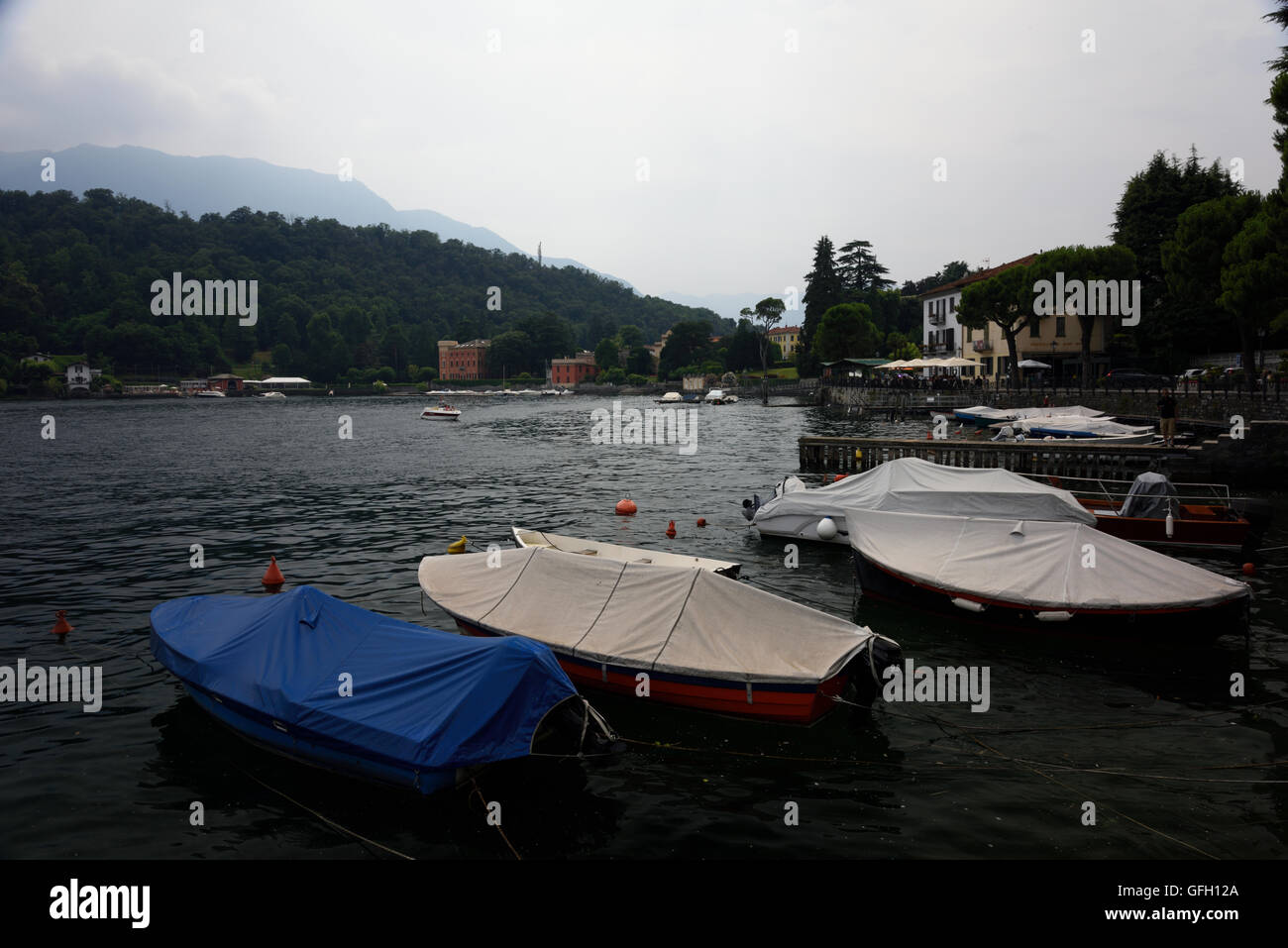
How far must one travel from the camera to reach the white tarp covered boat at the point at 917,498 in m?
22.1

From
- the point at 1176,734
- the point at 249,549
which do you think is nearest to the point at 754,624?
the point at 1176,734

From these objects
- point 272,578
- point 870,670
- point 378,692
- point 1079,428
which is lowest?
point 272,578

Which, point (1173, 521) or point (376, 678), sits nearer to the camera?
point (376, 678)

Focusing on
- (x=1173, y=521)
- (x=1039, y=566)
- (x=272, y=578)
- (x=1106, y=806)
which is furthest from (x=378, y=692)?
A: (x=1173, y=521)

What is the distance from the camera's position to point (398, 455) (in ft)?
201

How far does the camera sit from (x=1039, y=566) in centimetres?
1661

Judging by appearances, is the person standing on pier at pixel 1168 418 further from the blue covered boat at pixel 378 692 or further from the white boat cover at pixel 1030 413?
the blue covered boat at pixel 378 692

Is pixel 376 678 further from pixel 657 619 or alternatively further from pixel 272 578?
pixel 272 578

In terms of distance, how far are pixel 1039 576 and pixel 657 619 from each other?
8.67m

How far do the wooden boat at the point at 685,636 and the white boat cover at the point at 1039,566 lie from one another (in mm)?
5399

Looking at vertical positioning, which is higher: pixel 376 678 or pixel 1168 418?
pixel 1168 418
